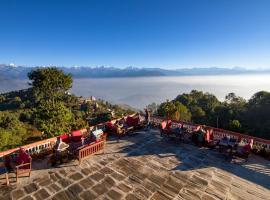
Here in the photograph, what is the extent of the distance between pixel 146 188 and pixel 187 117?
37428 mm

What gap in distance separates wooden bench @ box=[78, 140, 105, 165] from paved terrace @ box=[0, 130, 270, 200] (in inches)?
8.4

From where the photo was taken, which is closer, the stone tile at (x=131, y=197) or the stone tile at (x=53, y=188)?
the stone tile at (x=131, y=197)

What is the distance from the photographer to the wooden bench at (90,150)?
24.9 ft

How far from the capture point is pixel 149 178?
657 centimetres

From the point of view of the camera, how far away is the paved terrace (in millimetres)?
5707

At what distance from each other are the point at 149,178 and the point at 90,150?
9.07ft

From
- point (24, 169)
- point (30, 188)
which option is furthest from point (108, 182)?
point (24, 169)

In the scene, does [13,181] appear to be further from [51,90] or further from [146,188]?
[51,90]

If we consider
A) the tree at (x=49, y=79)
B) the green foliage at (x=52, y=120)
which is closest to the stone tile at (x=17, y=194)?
the green foliage at (x=52, y=120)

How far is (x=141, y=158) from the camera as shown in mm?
8109

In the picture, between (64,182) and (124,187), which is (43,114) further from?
(124,187)

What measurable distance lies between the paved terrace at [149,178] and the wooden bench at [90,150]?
0.21 metres

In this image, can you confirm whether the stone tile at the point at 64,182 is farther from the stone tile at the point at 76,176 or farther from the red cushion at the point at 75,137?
the red cushion at the point at 75,137

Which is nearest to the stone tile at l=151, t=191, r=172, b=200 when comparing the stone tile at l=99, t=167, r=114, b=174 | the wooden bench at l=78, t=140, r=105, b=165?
the stone tile at l=99, t=167, r=114, b=174
